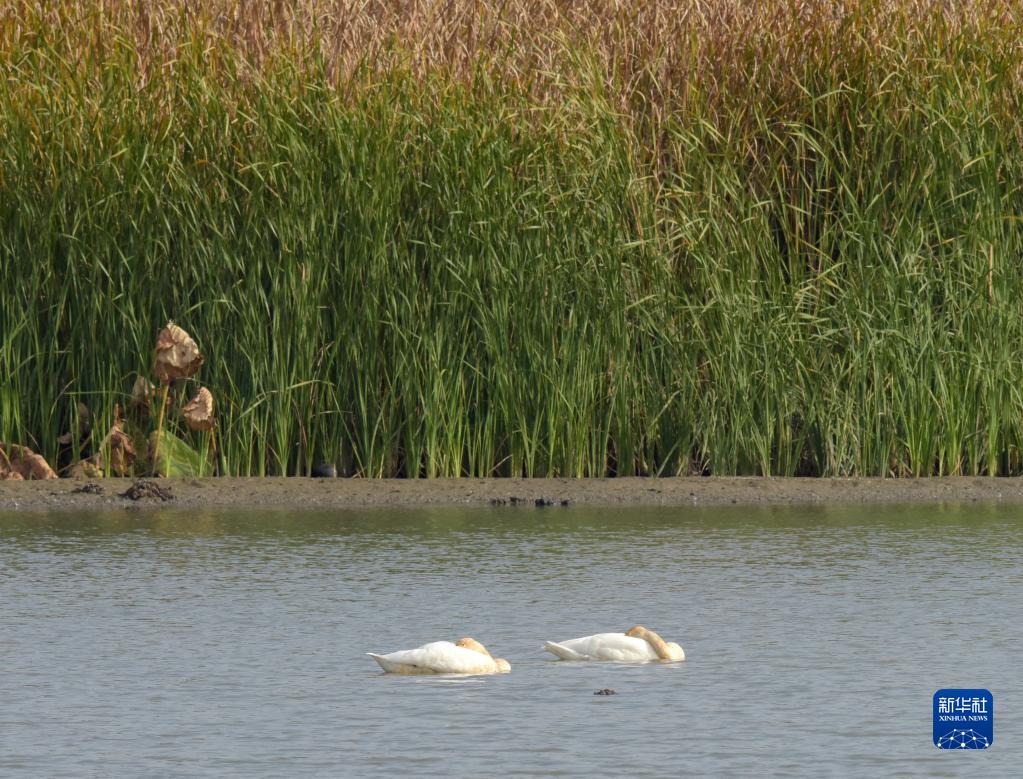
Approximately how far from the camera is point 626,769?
4.24 meters

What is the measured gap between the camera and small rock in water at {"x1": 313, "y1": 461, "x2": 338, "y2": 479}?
9531mm

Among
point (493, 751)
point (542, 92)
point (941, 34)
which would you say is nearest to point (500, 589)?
point (493, 751)

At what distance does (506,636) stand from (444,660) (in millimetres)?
676

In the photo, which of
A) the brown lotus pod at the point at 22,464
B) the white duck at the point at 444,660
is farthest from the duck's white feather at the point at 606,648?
the brown lotus pod at the point at 22,464

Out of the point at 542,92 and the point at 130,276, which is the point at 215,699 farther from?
the point at 542,92

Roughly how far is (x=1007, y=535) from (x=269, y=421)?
3.61m

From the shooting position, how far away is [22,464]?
9562 mm

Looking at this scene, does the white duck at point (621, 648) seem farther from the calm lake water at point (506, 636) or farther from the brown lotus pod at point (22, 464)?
the brown lotus pod at point (22, 464)

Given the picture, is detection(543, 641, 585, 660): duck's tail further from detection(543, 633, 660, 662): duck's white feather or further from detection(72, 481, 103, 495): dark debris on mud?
detection(72, 481, 103, 495): dark debris on mud

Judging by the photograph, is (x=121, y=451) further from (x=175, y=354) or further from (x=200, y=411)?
(x=175, y=354)

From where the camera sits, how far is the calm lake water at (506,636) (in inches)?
175

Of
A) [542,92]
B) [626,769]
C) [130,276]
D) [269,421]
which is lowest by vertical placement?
[626,769]

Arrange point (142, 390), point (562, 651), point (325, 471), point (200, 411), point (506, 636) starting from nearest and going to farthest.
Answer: point (562, 651) → point (506, 636) → point (200, 411) → point (142, 390) → point (325, 471)

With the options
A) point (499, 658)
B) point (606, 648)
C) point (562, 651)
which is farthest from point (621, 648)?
point (499, 658)
